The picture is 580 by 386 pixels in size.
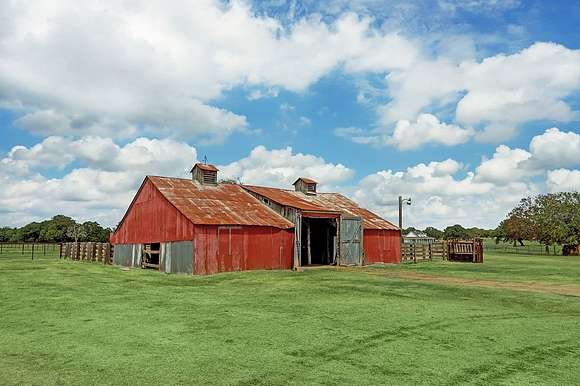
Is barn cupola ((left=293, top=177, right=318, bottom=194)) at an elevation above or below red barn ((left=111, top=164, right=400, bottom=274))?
above

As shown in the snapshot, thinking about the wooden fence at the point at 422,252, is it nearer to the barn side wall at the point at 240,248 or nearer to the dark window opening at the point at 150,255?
the barn side wall at the point at 240,248

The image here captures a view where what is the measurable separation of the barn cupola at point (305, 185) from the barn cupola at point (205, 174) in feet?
30.0

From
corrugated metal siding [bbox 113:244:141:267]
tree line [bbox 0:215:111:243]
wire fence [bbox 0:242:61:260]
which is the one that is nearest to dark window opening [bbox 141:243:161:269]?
corrugated metal siding [bbox 113:244:141:267]

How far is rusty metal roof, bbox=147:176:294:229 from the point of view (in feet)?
95.6

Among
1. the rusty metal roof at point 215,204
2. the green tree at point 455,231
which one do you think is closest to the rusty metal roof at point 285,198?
the rusty metal roof at point 215,204

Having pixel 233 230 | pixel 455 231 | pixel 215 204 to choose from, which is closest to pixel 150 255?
pixel 215 204

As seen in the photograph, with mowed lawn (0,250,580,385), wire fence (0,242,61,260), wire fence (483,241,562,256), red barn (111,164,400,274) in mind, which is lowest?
mowed lawn (0,250,580,385)

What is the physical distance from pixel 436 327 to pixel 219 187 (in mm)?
26801

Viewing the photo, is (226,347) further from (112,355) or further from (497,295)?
(497,295)

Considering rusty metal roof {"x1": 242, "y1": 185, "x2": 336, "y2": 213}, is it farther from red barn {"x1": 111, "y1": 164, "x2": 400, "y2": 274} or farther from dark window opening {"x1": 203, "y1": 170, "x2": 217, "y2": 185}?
dark window opening {"x1": 203, "y1": 170, "x2": 217, "y2": 185}

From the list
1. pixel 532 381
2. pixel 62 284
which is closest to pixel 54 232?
pixel 62 284

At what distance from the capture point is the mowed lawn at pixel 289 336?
7.63 meters

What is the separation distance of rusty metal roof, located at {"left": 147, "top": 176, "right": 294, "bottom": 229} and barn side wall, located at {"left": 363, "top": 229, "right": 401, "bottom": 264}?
8.24 m

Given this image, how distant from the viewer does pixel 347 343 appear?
955cm
